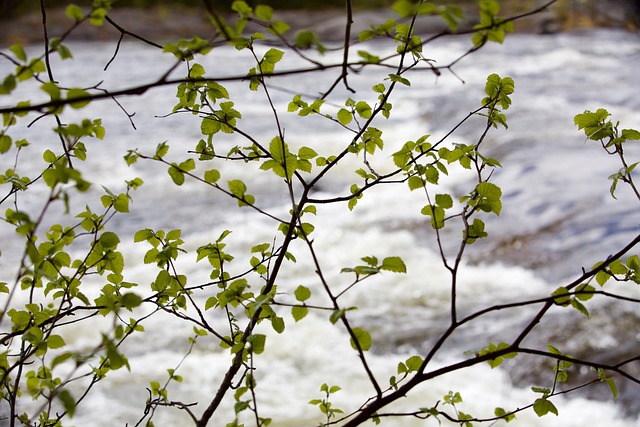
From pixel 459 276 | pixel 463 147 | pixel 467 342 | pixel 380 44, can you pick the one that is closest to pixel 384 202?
pixel 459 276

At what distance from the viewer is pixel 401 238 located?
4270 millimetres

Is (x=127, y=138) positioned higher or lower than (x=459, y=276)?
higher

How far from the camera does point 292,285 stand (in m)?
3.63

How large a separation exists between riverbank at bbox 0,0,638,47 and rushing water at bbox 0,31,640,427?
9.31 ft

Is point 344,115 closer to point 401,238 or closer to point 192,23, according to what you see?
point 401,238

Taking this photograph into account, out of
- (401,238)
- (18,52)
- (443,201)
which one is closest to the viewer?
(18,52)

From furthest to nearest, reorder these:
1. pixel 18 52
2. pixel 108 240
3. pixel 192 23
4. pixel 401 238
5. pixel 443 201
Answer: pixel 192 23 → pixel 401 238 → pixel 108 240 → pixel 443 201 → pixel 18 52

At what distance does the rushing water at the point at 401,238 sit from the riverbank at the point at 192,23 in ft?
9.31

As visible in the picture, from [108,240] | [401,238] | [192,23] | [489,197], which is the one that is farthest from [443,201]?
[192,23]

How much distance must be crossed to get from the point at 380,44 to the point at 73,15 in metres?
10.7

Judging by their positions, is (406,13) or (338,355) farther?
(338,355)

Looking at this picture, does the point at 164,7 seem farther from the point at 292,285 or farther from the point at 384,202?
the point at 292,285

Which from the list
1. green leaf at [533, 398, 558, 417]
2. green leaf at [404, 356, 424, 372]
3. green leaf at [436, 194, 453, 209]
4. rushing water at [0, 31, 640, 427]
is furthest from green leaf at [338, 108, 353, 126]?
rushing water at [0, 31, 640, 427]

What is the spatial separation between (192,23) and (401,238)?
8905 mm
